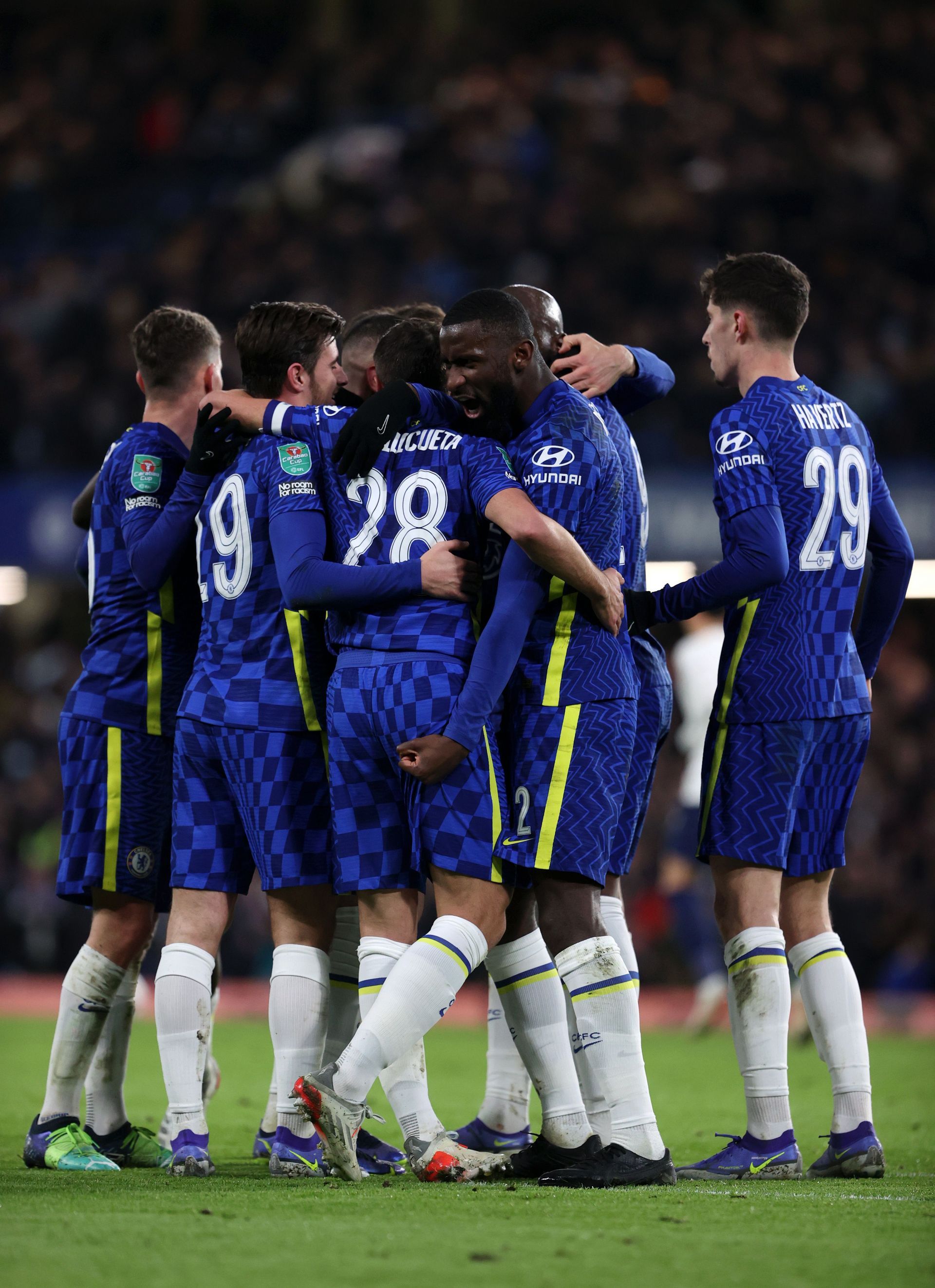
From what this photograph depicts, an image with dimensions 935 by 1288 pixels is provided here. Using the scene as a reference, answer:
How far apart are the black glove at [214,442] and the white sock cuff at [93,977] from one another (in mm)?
1339

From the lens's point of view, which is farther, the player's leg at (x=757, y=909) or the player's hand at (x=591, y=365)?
the player's hand at (x=591, y=365)

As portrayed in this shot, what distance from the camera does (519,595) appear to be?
11.6ft

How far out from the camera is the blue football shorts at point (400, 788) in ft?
11.4

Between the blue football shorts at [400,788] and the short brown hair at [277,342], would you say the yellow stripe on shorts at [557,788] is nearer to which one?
the blue football shorts at [400,788]

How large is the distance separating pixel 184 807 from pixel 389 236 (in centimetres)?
1034

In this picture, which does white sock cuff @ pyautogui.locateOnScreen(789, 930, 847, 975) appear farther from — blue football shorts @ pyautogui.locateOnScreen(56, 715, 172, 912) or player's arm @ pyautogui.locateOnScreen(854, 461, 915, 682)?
blue football shorts @ pyautogui.locateOnScreen(56, 715, 172, 912)

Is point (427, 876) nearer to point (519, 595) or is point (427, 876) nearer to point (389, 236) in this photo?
point (519, 595)

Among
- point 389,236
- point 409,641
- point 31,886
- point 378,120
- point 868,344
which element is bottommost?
point 31,886

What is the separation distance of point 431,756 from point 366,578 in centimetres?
46

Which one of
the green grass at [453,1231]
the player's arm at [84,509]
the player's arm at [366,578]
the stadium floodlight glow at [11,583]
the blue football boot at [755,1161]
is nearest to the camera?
the green grass at [453,1231]

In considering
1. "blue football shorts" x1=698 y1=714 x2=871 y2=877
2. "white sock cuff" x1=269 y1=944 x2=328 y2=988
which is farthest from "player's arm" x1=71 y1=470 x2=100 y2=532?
"blue football shorts" x1=698 y1=714 x2=871 y2=877

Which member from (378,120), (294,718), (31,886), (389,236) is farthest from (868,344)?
(294,718)

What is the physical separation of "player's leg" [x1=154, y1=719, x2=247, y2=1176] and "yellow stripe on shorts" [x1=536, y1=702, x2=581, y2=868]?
89 cm

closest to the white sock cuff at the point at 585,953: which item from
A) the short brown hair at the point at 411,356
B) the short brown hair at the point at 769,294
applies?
the short brown hair at the point at 411,356
